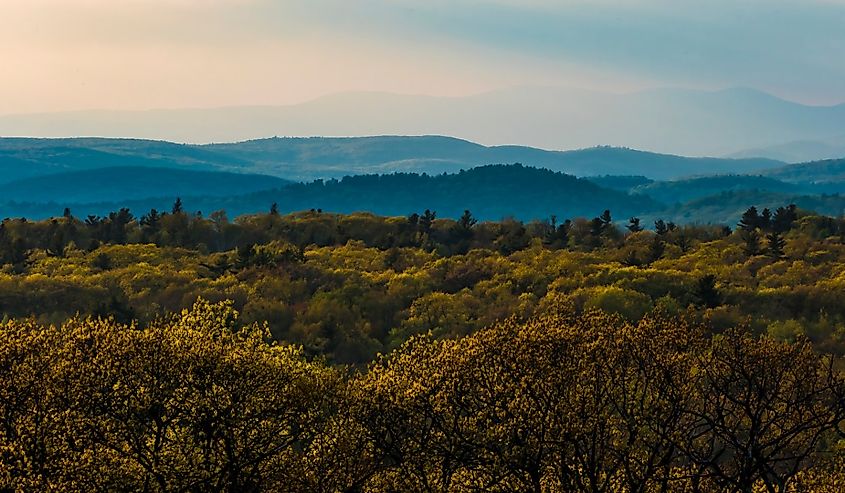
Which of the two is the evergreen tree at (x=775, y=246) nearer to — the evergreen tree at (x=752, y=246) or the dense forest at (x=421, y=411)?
the evergreen tree at (x=752, y=246)

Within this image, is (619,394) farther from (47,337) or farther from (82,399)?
(47,337)

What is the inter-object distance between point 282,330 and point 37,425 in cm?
5006

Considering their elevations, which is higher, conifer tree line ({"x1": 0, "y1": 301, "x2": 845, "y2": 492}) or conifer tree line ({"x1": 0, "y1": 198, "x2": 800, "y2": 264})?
conifer tree line ({"x1": 0, "y1": 301, "x2": 845, "y2": 492})

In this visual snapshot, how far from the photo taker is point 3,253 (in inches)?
4562

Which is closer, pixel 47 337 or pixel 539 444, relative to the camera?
pixel 539 444

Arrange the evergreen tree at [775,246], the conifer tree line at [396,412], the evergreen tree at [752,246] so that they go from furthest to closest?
1. the evergreen tree at [752,246]
2. the evergreen tree at [775,246]
3. the conifer tree line at [396,412]

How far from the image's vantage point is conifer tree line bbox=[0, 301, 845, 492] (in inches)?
1484

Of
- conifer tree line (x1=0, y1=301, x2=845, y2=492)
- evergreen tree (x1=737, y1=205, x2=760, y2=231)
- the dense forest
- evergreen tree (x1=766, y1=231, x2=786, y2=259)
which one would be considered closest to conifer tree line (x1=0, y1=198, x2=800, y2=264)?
evergreen tree (x1=737, y1=205, x2=760, y2=231)

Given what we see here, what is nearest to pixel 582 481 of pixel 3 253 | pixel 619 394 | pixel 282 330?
pixel 619 394

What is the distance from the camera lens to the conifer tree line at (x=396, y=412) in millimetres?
37688

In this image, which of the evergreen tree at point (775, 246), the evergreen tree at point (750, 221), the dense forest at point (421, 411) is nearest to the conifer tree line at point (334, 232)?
the evergreen tree at point (750, 221)

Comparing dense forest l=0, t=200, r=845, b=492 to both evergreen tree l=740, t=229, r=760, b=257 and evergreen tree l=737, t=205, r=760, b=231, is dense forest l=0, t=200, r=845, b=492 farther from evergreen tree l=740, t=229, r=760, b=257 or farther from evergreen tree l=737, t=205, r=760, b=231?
evergreen tree l=737, t=205, r=760, b=231

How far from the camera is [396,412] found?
1628 inches

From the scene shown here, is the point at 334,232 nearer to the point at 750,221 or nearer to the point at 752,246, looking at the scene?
the point at 750,221
